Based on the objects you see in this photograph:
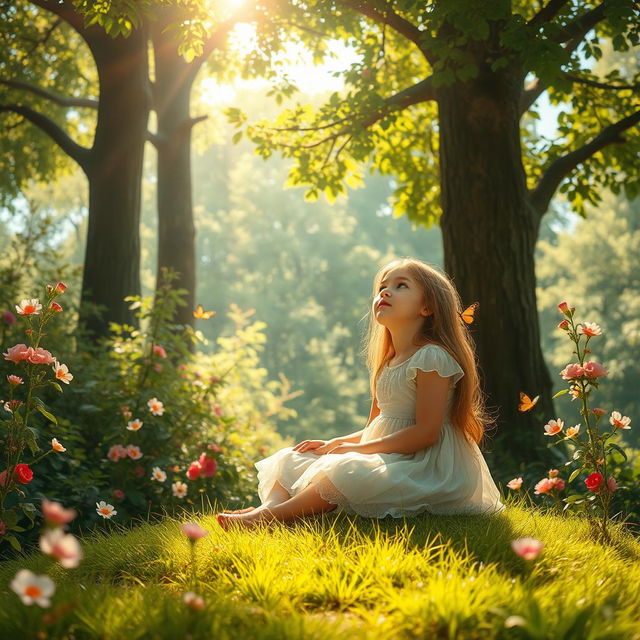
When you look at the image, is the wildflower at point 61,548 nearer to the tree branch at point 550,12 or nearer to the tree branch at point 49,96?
the tree branch at point 550,12

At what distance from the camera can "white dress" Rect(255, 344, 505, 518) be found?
3.53m

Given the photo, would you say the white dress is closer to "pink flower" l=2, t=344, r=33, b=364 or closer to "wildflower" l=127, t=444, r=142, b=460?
"wildflower" l=127, t=444, r=142, b=460

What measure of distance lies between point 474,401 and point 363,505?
3.46 ft

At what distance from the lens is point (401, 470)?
3.62 m

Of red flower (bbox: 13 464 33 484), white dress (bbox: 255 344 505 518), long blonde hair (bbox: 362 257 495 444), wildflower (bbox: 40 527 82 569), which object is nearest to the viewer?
wildflower (bbox: 40 527 82 569)

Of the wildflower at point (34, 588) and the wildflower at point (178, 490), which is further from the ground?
the wildflower at point (34, 588)

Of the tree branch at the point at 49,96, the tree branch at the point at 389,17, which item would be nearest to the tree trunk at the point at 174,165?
the tree branch at the point at 49,96

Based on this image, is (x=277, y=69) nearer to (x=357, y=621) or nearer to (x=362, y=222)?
(x=357, y=621)

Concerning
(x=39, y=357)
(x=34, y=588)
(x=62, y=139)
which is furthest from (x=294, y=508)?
(x=62, y=139)

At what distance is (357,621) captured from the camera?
2.24m

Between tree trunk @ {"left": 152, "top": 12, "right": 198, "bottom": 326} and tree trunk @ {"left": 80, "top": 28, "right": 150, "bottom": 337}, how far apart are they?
2014 millimetres

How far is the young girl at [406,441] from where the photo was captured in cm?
356

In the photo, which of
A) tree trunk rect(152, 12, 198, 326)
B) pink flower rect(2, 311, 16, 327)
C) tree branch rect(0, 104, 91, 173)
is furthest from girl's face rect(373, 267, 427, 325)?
tree trunk rect(152, 12, 198, 326)

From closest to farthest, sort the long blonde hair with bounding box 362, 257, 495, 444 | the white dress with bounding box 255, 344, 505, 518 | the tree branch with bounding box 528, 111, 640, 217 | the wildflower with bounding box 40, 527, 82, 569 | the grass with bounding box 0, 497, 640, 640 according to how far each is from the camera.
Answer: the wildflower with bounding box 40, 527, 82, 569 < the grass with bounding box 0, 497, 640, 640 < the white dress with bounding box 255, 344, 505, 518 < the long blonde hair with bounding box 362, 257, 495, 444 < the tree branch with bounding box 528, 111, 640, 217
